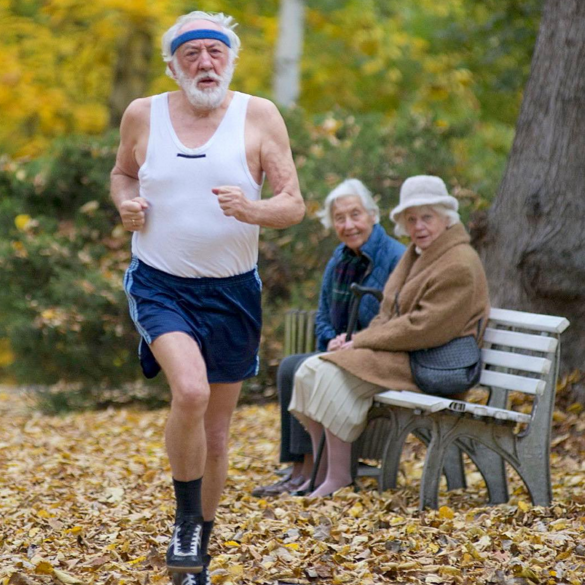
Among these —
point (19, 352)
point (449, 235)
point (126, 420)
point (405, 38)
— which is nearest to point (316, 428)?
point (449, 235)

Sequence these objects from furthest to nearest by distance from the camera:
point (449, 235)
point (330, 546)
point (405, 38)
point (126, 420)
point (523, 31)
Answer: point (405, 38) < point (523, 31) < point (126, 420) < point (449, 235) < point (330, 546)

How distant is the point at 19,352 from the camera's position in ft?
31.9

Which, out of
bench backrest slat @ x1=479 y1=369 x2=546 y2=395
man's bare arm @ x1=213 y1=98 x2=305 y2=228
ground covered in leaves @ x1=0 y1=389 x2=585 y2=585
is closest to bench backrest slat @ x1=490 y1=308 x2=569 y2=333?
bench backrest slat @ x1=479 y1=369 x2=546 y2=395

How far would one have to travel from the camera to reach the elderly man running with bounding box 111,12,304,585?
11.9 feet

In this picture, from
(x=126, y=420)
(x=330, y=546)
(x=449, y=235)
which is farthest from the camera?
(x=126, y=420)

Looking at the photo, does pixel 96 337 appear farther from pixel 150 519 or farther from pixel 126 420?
pixel 150 519

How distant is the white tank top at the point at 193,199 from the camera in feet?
12.1

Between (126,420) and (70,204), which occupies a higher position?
(70,204)

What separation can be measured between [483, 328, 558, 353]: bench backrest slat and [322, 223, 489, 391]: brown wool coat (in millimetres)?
99

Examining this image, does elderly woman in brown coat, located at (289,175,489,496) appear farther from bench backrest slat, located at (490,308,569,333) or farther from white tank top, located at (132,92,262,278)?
white tank top, located at (132,92,262,278)

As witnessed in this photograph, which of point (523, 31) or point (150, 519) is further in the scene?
point (523, 31)

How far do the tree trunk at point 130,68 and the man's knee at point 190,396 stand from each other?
1304cm

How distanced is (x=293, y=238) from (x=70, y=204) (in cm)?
243

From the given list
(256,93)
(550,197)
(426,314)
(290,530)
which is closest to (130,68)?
(256,93)
